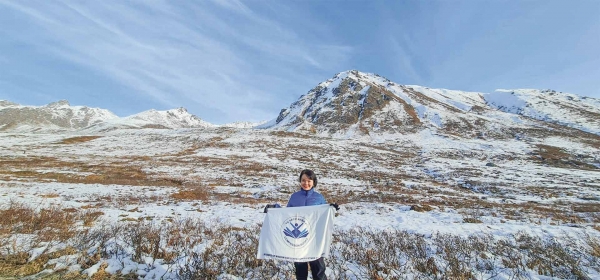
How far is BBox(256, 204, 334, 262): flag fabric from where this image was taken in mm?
4844

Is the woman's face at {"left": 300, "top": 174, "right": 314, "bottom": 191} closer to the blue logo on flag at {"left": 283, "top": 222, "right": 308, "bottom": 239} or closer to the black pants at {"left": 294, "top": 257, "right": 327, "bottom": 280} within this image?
the blue logo on flag at {"left": 283, "top": 222, "right": 308, "bottom": 239}

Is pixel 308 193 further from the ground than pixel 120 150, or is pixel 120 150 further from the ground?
pixel 120 150

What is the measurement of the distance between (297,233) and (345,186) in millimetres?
24009

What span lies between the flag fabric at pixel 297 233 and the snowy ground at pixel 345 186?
2764 millimetres

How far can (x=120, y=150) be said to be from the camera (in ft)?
202

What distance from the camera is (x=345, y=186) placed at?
28234 millimetres

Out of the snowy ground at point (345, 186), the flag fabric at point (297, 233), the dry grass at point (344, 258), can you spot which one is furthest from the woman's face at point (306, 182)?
the snowy ground at point (345, 186)

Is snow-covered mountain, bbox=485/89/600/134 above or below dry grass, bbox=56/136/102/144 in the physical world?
above

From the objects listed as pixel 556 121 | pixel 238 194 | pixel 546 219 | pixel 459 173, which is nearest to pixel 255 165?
pixel 238 194

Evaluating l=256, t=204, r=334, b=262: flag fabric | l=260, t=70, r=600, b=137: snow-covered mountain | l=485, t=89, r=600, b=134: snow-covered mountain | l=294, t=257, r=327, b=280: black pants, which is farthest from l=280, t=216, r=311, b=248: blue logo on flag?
l=485, t=89, r=600, b=134: snow-covered mountain

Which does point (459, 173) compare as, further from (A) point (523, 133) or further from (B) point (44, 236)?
(A) point (523, 133)

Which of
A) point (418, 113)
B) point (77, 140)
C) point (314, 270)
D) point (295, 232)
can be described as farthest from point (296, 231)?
point (418, 113)

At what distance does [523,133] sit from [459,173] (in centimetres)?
7336

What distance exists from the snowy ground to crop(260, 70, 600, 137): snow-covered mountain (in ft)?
113
